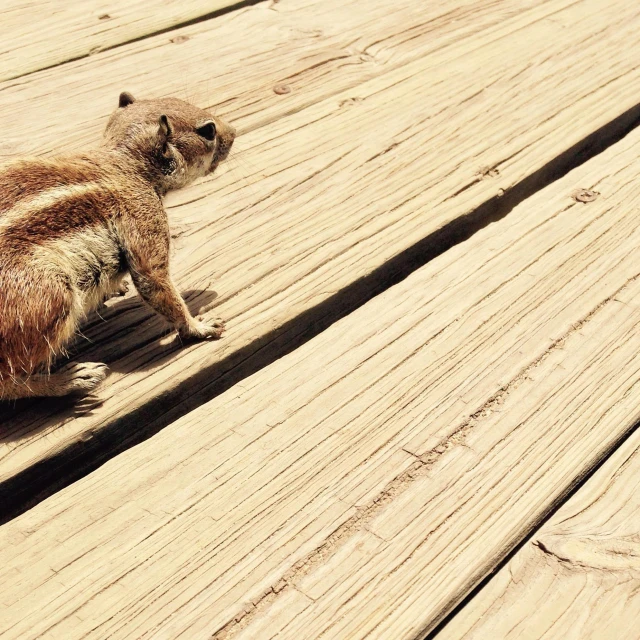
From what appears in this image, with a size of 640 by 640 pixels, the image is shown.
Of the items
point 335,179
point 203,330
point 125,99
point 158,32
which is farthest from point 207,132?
point 158,32

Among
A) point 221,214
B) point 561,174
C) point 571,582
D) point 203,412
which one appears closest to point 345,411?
point 203,412

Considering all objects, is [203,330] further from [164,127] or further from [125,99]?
[125,99]

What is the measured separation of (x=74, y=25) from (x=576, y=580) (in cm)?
354

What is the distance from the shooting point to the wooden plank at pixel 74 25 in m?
4.02

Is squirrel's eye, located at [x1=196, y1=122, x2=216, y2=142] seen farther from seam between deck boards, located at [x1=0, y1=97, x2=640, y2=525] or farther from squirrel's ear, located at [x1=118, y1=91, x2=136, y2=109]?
seam between deck boards, located at [x1=0, y1=97, x2=640, y2=525]

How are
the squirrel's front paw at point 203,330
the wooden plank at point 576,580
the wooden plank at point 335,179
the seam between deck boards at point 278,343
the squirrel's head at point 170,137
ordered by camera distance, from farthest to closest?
the squirrel's head at point 170,137, the squirrel's front paw at point 203,330, the wooden plank at point 335,179, the seam between deck boards at point 278,343, the wooden plank at point 576,580

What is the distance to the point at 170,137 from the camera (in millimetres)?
3268

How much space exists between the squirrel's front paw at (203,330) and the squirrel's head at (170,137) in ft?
2.56

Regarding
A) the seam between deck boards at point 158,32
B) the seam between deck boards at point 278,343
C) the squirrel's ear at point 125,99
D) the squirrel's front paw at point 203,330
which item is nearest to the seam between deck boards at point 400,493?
the seam between deck boards at point 278,343

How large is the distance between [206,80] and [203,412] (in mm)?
2093

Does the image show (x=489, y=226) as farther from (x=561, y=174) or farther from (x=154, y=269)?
(x=154, y=269)

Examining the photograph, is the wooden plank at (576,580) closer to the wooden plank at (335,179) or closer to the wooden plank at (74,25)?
the wooden plank at (335,179)

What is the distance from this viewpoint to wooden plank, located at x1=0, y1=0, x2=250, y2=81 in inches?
158

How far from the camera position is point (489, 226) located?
3068 millimetres
